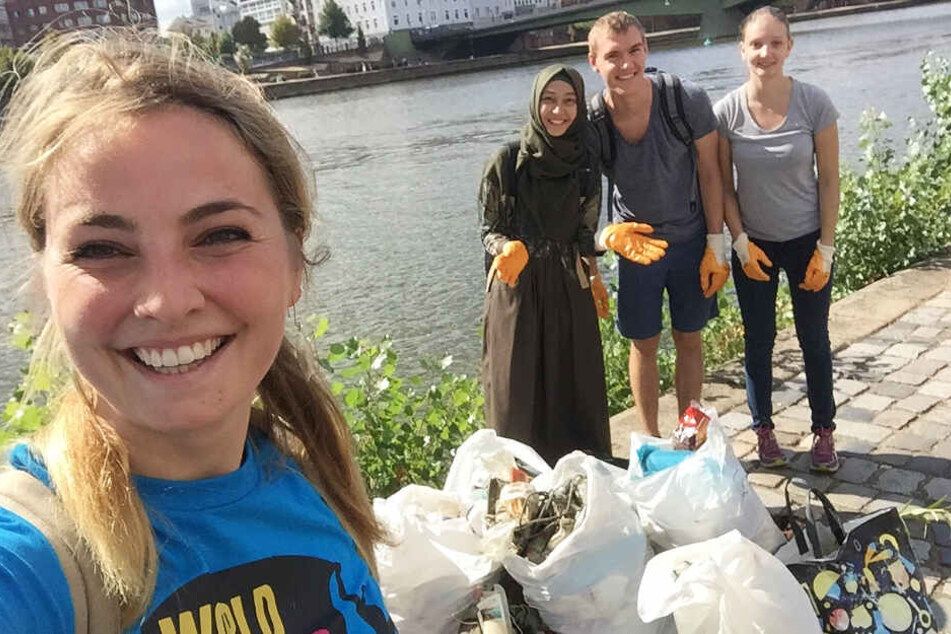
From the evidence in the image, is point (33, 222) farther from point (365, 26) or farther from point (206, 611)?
point (365, 26)

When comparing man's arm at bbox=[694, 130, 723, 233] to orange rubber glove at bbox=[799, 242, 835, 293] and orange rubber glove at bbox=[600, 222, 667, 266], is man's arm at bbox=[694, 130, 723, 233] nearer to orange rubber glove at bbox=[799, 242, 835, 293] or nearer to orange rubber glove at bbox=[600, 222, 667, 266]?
orange rubber glove at bbox=[600, 222, 667, 266]

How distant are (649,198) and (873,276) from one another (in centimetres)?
367

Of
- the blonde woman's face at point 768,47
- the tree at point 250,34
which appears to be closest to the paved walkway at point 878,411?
the blonde woman's face at point 768,47

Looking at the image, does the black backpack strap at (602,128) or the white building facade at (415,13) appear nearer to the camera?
the black backpack strap at (602,128)

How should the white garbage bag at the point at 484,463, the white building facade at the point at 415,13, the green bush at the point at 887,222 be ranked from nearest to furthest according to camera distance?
the white garbage bag at the point at 484,463
the green bush at the point at 887,222
the white building facade at the point at 415,13

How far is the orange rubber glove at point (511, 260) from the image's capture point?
3285mm

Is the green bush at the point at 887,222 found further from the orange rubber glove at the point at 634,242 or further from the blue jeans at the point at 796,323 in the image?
the orange rubber glove at the point at 634,242

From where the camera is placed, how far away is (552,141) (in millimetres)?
3205

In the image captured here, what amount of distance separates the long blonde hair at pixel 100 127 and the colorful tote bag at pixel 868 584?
57.9 inches

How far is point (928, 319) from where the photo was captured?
5133mm

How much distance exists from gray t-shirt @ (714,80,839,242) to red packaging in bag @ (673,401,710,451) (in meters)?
0.84

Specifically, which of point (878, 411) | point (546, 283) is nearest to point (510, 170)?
point (546, 283)

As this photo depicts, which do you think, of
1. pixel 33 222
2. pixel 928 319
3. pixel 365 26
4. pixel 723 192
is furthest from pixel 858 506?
pixel 365 26

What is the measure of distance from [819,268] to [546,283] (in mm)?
1004
